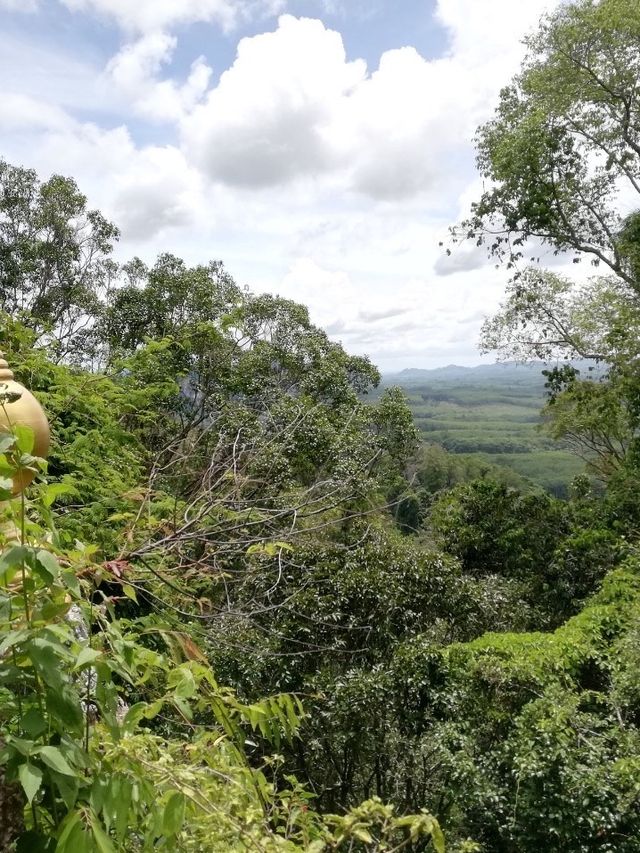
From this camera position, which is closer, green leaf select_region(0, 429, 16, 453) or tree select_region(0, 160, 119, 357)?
green leaf select_region(0, 429, 16, 453)

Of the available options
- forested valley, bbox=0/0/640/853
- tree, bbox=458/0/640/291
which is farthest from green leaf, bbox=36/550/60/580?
tree, bbox=458/0/640/291

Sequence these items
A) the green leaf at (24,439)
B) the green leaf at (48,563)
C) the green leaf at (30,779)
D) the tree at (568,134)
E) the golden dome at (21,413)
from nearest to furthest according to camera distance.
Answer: the green leaf at (30,779), the green leaf at (48,563), the green leaf at (24,439), the golden dome at (21,413), the tree at (568,134)

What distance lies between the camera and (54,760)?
78 cm

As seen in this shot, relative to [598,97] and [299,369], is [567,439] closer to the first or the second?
[299,369]

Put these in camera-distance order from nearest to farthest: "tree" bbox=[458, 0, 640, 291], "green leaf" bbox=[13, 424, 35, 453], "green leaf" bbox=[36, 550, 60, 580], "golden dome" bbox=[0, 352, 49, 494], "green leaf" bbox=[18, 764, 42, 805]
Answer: "green leaf" bbox=[18, 764, 42, 805]
"green leaf" bbox=[36, 550, 60, 580]
"green leaf" bbox=[13, 424, 35, 453]
"golden dome" bbox=[0, 352, 49, 494]
"tree" bbox=[458, 0, 640, 291]

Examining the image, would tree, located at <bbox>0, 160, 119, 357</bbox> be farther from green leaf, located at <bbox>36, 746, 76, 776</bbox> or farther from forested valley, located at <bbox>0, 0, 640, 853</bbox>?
green leaf, located at <bbox>36, 746, 76, 776</bbox>

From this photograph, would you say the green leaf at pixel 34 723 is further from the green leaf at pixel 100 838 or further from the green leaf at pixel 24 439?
the green leaf at pixel 24 439

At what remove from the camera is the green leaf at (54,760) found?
77 cm

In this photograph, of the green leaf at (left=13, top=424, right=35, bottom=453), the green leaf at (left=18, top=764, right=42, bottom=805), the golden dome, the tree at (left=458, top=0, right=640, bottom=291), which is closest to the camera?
the green leaf at (left=18, top=764, right=42, bottom=805)

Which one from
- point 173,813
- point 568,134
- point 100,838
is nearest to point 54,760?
point 100,838

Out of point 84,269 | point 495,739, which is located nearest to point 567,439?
point 495,739

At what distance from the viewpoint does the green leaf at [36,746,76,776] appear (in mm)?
775

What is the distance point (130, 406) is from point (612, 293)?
886 centimetres

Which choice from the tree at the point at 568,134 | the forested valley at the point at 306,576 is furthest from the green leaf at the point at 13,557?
the tree at the point at 568,134
